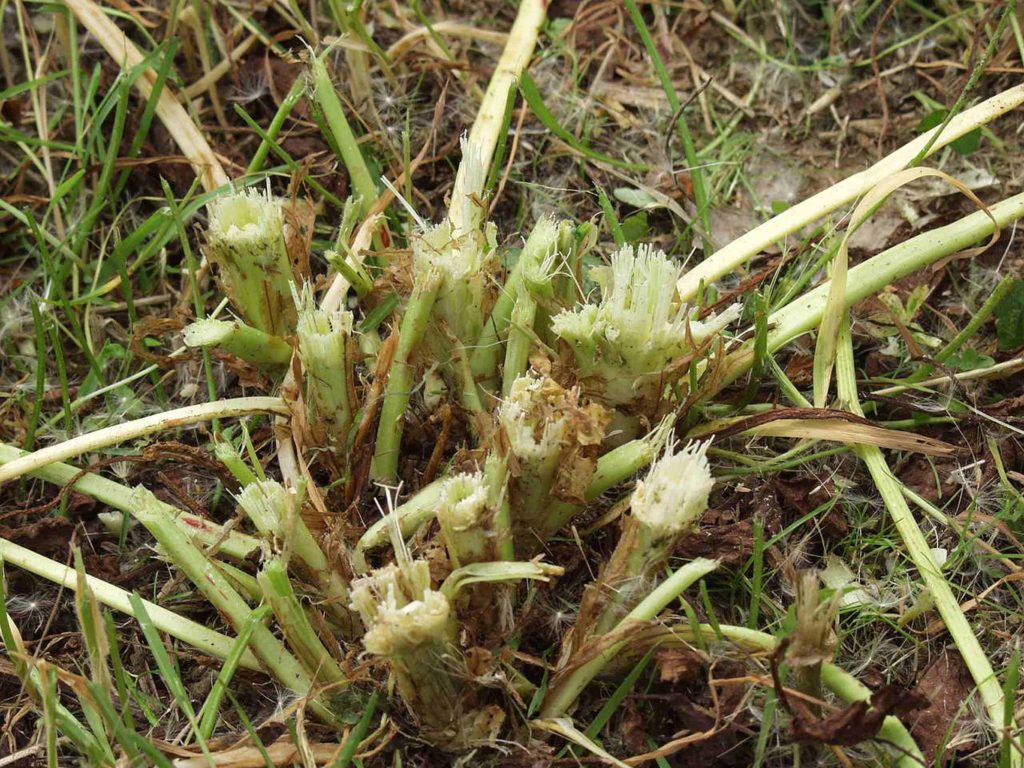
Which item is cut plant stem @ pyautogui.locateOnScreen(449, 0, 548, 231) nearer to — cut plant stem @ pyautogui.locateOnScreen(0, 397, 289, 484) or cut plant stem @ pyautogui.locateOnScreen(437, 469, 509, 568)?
cut plant stem @ pyautogui.locateOnScreen(0, 397, 289, 484)

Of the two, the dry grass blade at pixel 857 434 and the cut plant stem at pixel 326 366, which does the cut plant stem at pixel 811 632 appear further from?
the cut plant stem at pixel 326 366

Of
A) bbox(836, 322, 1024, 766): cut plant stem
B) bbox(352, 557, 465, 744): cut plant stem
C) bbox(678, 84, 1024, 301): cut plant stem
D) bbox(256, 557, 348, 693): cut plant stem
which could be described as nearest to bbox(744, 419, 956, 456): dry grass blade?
→ bbox(836, 322, 1024, 766): cut plant stem

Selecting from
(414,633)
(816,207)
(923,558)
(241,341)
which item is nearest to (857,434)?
(923,558)

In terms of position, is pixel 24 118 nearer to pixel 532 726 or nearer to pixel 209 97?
pixel 209 97

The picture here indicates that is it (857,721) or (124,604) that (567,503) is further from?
(124,604)

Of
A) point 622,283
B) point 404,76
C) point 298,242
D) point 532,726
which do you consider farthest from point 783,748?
point 404,76

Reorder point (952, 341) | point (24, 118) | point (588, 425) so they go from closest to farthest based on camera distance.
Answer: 1. point (588, 425)
2. point (952, 341)
3. point (24, 118)
